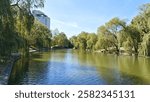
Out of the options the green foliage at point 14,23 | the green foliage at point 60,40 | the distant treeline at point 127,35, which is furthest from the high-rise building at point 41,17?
the green foliage at point 60,40

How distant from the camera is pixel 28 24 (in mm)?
20375

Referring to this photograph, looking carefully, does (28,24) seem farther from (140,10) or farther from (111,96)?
(140,10)

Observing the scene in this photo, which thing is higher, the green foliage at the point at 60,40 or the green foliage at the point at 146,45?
the green foliage at the point at 60,40

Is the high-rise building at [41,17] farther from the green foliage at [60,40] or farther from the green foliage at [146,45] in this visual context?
the green foliage at [60,40]

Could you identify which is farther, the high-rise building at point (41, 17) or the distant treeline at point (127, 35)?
the distant treeline at point (127, 35)

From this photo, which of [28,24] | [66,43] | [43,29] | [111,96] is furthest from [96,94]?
[66,43]

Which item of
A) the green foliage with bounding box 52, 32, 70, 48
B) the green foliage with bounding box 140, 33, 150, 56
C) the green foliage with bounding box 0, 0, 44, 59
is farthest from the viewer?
the green foliage with bounding box 52, 32, 70, 48

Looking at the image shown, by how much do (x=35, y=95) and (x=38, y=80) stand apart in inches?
343

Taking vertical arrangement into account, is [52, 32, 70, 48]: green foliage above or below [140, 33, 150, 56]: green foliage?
above

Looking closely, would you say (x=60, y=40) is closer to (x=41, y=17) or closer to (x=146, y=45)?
(x=41, y=17)

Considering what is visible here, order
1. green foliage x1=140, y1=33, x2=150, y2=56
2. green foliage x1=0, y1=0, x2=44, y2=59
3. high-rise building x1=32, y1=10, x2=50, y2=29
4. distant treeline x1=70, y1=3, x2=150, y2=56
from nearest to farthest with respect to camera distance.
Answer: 1. green foliage x1=0, y1=0, x2=44, y2=59
2. high-rise building x1=32, y1=10, x2=50, y2=29
3. green foliage x1=140, y1=33, x2=150, y2=56
4. distant treeline x1=70, y1=3, x2=150, y2=56

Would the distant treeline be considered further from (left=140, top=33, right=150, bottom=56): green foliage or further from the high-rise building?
the high-rise building

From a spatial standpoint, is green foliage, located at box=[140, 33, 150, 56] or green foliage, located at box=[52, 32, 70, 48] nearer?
green foliage, located at box=[140, 33, 150, 56]

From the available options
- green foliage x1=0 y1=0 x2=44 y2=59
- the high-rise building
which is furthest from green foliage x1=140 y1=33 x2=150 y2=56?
green foliage x1=0 y1=0 x2=44 y2=59
